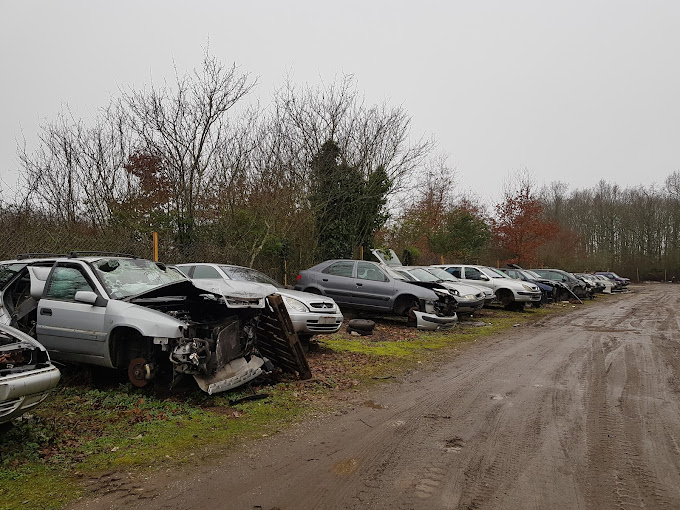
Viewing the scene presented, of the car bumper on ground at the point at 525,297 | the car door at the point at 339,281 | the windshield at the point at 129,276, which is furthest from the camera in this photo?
the car bumper on ground at the point at 525,297

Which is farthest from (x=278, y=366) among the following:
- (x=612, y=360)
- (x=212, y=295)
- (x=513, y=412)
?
(x=612, y=360)

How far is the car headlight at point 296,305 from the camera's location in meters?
8.59

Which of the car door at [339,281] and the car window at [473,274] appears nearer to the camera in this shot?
the car door at [339,281]

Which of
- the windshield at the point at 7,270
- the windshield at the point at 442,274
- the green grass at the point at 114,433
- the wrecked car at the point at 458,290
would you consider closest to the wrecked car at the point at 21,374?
the green grass at the point at 114,433

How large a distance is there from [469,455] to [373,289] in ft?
28.4

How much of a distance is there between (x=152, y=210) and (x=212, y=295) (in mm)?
10972

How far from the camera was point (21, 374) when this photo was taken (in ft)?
13.7

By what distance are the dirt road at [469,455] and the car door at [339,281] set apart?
5.62 meters

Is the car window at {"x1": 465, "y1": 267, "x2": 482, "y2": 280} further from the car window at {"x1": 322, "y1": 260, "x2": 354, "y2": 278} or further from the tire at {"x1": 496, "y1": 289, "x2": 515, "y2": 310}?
the car window at {"x1": 322, "y1": 260, "x2": 354, "y2": 278}

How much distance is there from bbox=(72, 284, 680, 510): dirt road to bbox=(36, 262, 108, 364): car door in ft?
9.01

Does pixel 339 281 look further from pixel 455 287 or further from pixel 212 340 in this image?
pixel 212 340

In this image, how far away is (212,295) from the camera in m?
6.20

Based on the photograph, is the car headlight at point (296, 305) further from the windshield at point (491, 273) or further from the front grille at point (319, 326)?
the windshield at point (491, 273)

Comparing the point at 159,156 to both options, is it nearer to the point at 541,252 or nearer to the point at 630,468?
the point at 630,468
